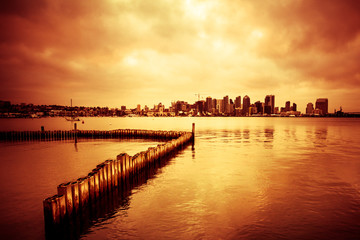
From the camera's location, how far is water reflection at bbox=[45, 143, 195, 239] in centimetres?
767

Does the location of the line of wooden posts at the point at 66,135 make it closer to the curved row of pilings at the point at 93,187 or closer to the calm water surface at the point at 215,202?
the calm water surface at the point at 215,202

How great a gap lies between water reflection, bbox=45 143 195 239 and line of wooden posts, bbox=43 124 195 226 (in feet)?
0.55

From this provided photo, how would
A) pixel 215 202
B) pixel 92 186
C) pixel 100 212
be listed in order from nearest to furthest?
pixel 100 212 < pixel 92 186 < pixel 215 202

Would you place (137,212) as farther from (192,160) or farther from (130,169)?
(192,160)

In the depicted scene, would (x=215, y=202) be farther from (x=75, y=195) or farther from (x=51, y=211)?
(x=51, y=211)

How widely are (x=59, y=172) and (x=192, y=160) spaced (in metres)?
11.3

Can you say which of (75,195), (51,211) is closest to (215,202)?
(75,195)

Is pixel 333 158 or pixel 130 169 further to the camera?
pixel 333 158

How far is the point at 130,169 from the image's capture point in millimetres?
14094

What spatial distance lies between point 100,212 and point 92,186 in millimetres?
1168

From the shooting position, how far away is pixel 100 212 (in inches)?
381

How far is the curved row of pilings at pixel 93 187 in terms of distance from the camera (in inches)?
290

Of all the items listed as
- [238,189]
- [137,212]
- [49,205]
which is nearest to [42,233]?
[49,205]

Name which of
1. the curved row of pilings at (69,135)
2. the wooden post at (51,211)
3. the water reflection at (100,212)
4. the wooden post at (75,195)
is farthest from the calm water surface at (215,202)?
the curved row of pilings at (69,135)
